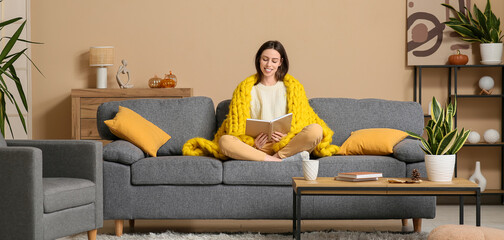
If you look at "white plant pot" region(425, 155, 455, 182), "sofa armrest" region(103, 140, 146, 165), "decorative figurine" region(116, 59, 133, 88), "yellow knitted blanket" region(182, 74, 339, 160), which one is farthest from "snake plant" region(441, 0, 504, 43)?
"sofa armrest" region(103, 140, 146, 165)

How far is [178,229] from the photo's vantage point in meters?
4.01

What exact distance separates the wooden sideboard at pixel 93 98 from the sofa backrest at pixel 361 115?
1.04 m

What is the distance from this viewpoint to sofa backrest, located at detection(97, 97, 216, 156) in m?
4.30

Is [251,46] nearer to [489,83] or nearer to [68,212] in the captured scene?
[489,83]

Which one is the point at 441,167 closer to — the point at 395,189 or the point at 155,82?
the point at 395,189

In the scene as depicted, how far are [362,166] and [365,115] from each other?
668mm

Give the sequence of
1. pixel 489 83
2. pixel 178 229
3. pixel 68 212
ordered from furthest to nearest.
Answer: pixel 489 83
pixel 178 229
pixel 68 212

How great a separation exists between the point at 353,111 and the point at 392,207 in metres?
0.88

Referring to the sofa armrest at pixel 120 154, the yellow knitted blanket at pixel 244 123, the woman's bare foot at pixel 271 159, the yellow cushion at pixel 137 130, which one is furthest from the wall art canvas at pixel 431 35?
the sofa armrest at pixel 120 154

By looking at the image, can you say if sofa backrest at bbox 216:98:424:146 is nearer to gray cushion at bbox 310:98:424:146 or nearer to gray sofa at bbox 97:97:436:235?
gray cushion at bbox 310:98:424:146

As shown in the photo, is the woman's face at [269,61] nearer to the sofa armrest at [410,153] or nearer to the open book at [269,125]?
the open book at [269,125]

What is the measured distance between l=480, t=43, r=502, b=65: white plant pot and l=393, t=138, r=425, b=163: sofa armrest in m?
1.83

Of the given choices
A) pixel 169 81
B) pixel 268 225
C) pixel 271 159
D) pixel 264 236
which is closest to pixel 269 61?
pixel 271 159

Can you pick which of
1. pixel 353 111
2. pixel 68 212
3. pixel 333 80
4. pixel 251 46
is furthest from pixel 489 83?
pixel 68 212
